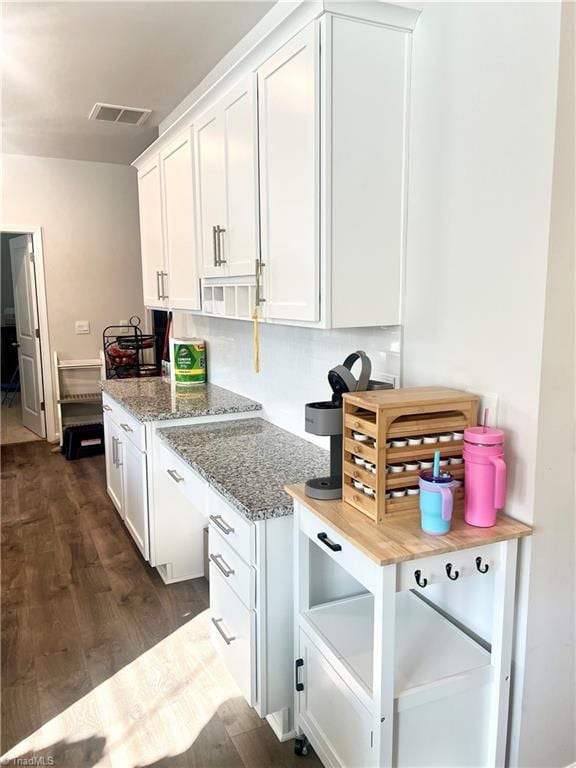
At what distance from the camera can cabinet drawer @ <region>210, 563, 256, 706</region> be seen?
1.82 meters

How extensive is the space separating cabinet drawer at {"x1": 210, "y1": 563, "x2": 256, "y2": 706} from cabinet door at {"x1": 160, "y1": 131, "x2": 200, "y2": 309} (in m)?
1.41

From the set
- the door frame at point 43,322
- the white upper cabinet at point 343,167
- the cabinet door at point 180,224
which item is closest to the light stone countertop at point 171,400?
the cabinet door at point 180,224

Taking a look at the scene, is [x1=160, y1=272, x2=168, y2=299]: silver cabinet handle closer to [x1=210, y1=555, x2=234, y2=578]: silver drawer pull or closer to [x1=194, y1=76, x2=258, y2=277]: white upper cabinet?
[x1=194, y1=76, x2=258, y2=277]: white upper cabinet

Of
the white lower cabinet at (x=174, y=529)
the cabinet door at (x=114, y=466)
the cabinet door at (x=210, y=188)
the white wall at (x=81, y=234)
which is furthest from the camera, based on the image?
the white wall at (x=81, y=234)

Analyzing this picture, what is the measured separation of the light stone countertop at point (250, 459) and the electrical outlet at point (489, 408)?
2.07 feet

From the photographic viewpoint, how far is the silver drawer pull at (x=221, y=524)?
1.92 metres

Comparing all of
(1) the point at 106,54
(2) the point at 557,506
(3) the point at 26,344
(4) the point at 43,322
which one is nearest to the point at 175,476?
(2) the point at 557,506

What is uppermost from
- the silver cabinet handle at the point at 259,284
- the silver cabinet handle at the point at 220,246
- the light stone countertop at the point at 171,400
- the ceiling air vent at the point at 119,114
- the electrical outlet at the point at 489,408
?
the ceiling air vent at the point at 119,114

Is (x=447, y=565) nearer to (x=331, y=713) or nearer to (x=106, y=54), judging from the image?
(x=331, y=713)

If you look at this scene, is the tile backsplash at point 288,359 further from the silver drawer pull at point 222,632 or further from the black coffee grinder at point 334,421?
the silver drawer pull at point 222,632

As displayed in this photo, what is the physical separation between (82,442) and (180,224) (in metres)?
2.92

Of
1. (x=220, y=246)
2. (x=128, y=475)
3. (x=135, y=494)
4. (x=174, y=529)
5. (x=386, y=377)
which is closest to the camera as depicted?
(x=386, y=377)

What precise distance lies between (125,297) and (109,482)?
256 cm

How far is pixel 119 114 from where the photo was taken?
4.08 metres
